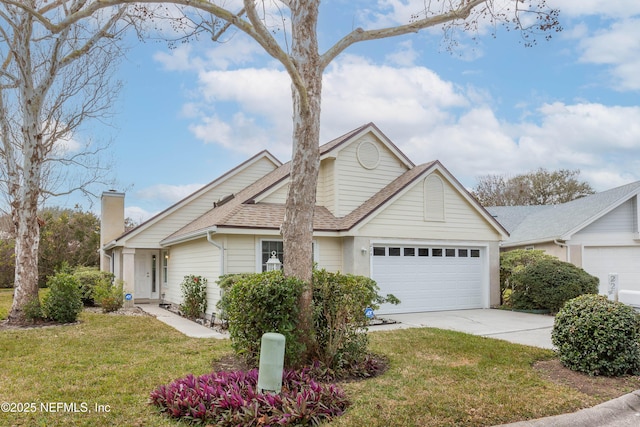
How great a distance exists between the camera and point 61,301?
11680 millimetres

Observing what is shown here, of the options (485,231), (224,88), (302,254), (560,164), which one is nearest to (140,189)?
(224,88)

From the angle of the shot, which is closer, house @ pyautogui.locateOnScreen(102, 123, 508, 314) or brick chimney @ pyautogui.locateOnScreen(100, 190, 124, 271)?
house @ pyautogui.locateOnScreen(102, 123, 508, 314)

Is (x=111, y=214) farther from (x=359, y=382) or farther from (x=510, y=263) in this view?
(x=359, y=382)

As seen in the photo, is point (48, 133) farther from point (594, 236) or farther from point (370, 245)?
point (594, 236)

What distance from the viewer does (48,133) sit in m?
15.3

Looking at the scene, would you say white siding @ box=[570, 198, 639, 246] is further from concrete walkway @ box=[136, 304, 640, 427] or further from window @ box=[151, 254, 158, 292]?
window @ box=[151, 254, 158, 292]

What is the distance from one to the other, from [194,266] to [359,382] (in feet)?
31.0

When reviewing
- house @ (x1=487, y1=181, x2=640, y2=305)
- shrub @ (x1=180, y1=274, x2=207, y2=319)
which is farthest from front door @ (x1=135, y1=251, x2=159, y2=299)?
house @ (x1=487, y1=181, x2=640, y2=305)

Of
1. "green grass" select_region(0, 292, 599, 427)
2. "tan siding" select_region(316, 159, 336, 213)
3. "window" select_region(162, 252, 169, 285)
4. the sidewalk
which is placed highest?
"tan siding" select_region(316, 159, 336, 213)

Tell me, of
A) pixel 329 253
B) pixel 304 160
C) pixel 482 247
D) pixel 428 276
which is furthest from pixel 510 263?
pixel 304 160

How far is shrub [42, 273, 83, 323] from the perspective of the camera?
11.6m

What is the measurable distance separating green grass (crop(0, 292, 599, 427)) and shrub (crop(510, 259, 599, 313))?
18.7 feet

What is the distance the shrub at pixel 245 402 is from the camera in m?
4.61

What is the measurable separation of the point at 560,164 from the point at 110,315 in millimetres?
36329
